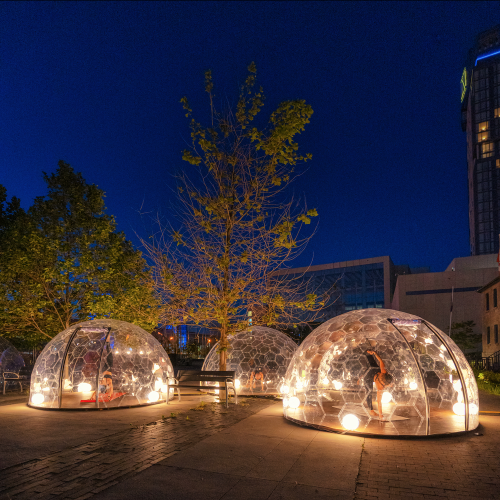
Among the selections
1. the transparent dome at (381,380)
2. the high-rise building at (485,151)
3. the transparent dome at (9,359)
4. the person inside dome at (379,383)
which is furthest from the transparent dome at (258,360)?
the high-rise building at (485,151)

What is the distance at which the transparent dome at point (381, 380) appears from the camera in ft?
27.7

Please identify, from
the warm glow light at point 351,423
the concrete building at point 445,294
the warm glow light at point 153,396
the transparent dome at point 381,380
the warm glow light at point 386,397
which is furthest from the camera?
the concrete building at point 445,294

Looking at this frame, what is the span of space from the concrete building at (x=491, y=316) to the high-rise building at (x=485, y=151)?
63.8 m

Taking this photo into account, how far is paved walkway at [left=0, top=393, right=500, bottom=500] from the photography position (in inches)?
194

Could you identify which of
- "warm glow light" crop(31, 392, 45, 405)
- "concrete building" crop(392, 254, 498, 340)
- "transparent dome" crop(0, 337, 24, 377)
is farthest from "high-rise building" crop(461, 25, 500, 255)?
"warm glow light" crop(31, 392, 45, 405)

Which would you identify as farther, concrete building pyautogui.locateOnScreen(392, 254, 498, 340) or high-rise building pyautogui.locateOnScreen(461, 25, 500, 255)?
high-rise building pyautogui.locateOnScreen(461, 25, 500, 255)

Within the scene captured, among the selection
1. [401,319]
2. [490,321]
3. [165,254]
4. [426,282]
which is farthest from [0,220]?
[426,282]

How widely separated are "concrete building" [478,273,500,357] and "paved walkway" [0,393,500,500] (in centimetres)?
2222

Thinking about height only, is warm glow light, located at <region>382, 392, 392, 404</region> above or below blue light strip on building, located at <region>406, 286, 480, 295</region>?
below

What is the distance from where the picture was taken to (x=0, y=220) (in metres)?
19.0

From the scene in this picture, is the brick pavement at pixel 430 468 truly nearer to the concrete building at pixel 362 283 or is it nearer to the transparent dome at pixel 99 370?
the transparent dome at pixel 99 370

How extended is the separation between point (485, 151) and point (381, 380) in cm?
9588

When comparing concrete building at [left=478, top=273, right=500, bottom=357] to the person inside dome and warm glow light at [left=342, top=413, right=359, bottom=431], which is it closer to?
the person inside dome

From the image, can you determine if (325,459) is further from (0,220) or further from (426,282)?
(426,282)
